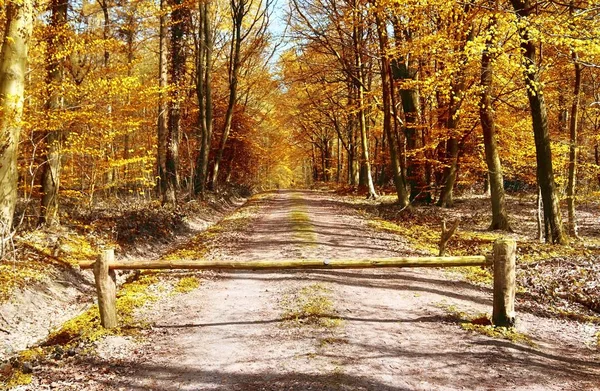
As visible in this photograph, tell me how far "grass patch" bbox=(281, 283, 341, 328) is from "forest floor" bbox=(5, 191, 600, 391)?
0.8 inches

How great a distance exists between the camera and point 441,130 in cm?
1858

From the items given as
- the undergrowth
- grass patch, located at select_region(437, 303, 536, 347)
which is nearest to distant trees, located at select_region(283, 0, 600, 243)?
the undergrowth

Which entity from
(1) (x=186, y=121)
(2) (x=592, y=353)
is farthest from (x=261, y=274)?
(1) (x=186, y=121)

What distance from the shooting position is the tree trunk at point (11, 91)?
29.5 feet

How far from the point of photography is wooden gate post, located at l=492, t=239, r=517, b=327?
22.1 feet

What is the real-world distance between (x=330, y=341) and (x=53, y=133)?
34.1 feet

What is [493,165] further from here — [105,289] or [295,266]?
[105,289]

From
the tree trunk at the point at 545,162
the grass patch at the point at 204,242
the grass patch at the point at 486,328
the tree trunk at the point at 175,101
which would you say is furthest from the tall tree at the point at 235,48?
the grass patch at the point at 486,328

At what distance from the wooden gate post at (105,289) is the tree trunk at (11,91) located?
143 inches

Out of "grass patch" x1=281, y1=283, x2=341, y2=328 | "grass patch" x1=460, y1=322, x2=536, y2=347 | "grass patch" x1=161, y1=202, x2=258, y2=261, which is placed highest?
"grass patch" x1=161, y1=202, x2=258, y2=261

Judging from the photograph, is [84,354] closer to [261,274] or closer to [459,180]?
[261,274]

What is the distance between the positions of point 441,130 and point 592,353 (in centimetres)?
1336

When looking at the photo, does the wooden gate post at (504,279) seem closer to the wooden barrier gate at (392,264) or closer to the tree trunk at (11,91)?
the wooden barrier gate at (392,264)

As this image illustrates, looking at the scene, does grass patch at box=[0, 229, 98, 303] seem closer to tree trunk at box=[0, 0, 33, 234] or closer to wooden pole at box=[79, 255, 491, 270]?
tree trunk at box=[0, 0, 33, 234]
